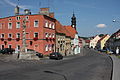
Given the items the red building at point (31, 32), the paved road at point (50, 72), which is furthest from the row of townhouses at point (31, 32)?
the paved road at point (50, 72)

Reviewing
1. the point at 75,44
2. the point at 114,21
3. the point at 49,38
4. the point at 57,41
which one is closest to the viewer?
the point at 114,21

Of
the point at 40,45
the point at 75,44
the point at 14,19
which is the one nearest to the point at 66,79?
the point at 40,45

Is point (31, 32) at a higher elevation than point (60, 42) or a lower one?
higher

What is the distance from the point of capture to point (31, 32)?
41.0 meters

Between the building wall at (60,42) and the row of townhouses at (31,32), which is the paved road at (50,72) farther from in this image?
the building wall at (60,42)

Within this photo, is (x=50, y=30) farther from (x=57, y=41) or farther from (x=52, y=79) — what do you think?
(x=52, y=79)

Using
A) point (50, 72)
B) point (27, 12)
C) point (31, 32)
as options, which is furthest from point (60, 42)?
point (50, 72)

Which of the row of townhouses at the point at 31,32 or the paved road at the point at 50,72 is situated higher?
the row of townhouses at the point at 31,32

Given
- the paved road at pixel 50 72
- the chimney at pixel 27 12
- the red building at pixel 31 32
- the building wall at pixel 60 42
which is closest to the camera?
the paved road at pixel 50 72

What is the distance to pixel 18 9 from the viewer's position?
45094mm

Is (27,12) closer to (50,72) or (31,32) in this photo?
(31,32)

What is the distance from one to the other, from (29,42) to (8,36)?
694 cm

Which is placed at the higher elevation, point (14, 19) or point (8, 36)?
point (14, 19)

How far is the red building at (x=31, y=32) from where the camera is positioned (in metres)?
40.0
